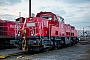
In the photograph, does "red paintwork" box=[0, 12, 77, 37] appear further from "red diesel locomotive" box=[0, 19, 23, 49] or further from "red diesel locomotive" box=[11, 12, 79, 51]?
"red diesel locomotive" box=[0, 19, 23, 49]

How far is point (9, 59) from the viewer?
984 centimetres

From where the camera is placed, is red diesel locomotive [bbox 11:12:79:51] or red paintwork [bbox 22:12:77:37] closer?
red diesel locomotive [bbox 11:12:79:51]

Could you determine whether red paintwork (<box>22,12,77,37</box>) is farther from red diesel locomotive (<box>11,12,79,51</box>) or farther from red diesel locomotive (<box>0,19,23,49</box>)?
red diesel locomotive (<box>0,19,23,49</box>)

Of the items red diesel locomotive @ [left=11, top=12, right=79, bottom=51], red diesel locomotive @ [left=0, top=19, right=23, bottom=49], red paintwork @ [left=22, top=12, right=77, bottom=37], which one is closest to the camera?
red diesel locomotive @ [left=11, top=12, right=79, bottom=51]

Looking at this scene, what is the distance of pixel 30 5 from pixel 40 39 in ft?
61.2

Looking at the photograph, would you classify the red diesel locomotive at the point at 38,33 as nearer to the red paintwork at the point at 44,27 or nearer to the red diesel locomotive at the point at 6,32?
the red paintwork at the point at 44,27

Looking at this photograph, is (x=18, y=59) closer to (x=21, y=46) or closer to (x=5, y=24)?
(x=21, y=46)

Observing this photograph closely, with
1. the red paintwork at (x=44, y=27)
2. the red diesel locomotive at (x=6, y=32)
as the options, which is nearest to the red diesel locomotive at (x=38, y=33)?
the red paintwork at (x=44, y=27)

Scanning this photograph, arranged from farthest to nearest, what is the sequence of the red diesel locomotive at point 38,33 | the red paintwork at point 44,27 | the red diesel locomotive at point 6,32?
the red diesel locomotive at point 6,32 < the red paintwork at point 44,27 < the red diesel locomotive at point 38,33

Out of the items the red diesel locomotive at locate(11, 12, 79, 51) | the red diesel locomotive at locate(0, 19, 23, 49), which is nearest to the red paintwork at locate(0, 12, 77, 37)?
the red diesel locomotive at locate(11, 12, 79, 51)

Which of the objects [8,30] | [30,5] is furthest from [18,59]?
[30,5]

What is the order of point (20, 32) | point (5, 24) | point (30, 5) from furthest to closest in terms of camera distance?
1. point (30, 5)
2. point (5, 24)
3. point (20, 32)

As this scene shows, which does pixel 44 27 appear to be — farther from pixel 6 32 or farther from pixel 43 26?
pixel 6 32

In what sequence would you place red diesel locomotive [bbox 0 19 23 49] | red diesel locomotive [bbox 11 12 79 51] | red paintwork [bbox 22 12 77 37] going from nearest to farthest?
red diesel locomotive [bbox 11 12 79 51]
red paintwork [bbox 22 12 77 37]
red diesel locomotive [bbox 0 19 23 49]
